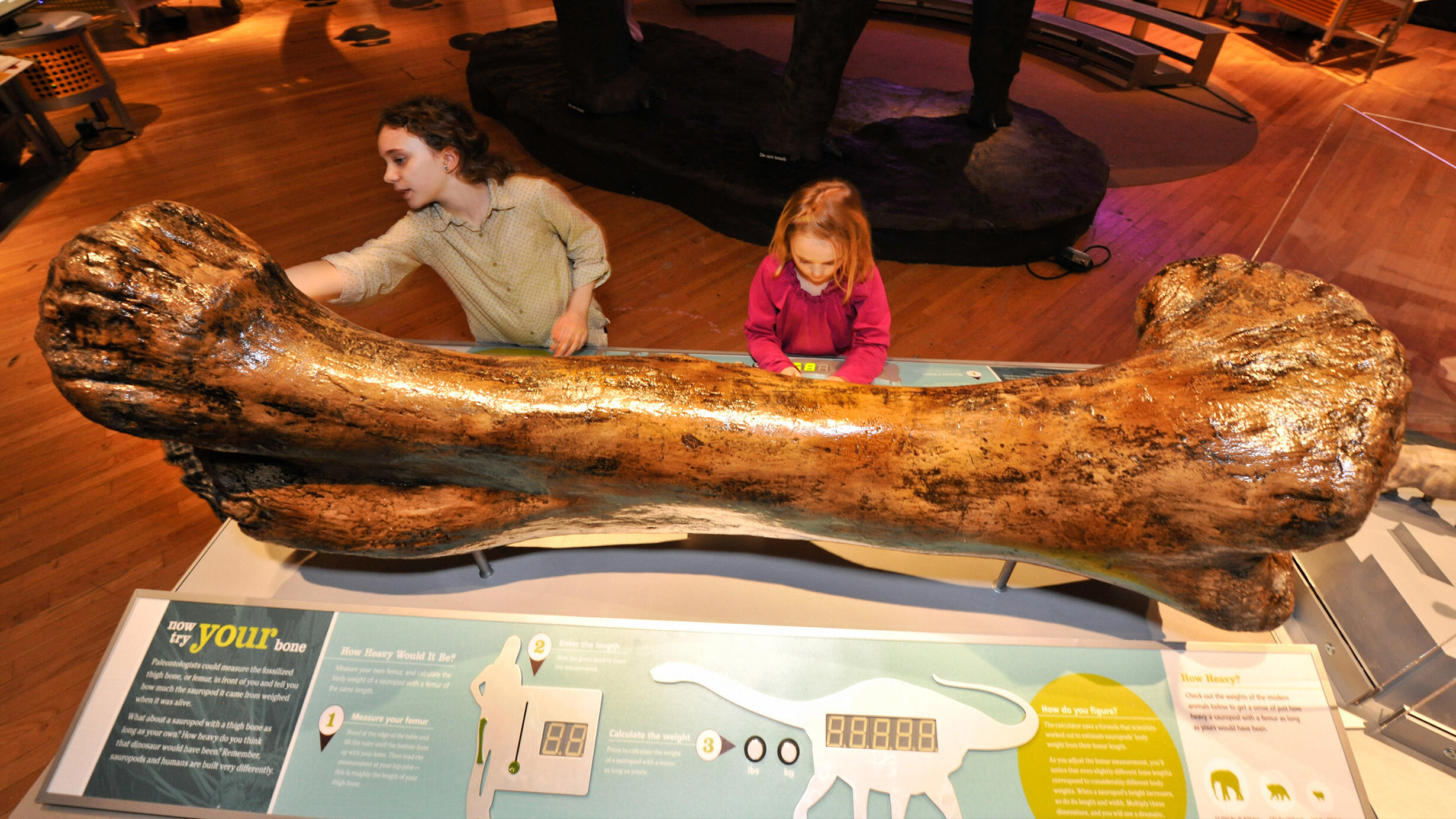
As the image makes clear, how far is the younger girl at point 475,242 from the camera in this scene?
64.6 inches

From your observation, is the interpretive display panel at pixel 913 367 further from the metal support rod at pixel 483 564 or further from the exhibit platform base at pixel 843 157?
the exhibit platform base at pixel 843 157

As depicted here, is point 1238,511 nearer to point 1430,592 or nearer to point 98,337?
point 1430,592

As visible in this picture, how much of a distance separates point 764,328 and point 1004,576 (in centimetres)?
94

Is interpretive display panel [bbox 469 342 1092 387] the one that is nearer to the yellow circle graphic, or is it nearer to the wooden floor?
the wooden floor

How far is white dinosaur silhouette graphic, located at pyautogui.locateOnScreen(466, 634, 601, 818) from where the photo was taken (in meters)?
1.28

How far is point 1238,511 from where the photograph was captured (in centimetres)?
109

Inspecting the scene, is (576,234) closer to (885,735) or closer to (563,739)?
(563,739)

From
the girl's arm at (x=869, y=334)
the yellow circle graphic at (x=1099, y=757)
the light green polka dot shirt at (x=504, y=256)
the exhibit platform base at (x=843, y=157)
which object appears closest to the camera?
the yellow circle graphic at (x=1099, y=757)

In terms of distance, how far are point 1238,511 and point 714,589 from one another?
3.41ft

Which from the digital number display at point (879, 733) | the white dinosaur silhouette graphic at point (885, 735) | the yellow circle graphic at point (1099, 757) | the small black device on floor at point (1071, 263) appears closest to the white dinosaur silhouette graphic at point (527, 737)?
the white dinosaur silhouette graphic at point (885, 735)

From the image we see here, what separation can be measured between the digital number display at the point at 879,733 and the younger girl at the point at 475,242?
4.01 feet

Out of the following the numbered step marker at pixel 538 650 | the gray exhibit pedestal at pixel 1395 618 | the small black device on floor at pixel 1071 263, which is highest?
the numbered step marker at pixel 538 650

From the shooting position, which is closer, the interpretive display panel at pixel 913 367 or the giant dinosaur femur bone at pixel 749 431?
the giant dinosaur femur bone at pixel 749 431

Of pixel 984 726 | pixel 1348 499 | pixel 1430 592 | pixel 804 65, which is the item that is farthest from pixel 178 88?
pixel 1430 592
